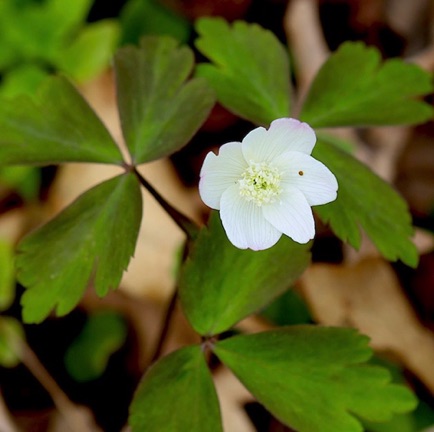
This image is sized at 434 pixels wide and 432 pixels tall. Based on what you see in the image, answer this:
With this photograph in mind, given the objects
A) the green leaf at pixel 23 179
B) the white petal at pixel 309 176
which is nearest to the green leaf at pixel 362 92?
the white petal at pixel 309 176

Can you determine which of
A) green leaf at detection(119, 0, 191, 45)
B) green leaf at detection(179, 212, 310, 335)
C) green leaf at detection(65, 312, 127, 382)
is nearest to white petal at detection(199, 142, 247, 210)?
green leaf at detection(179, 212, 310, 335)

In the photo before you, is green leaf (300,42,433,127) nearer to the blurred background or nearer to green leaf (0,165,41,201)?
the blurred background

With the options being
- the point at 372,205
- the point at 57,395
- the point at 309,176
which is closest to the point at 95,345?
the point at 57,395

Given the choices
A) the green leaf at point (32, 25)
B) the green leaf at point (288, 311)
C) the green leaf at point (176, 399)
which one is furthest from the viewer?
the green leaf at point (32, 25)

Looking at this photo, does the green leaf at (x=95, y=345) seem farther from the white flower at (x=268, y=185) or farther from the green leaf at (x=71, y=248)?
the white flower at (x=268, y=185)

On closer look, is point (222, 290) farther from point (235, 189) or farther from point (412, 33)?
point (412, 33)

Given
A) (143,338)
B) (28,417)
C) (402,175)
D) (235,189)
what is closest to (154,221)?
(143,338)
